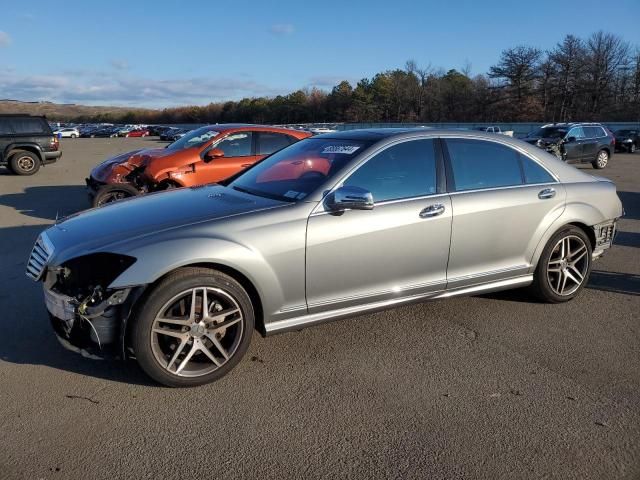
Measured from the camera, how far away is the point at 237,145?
9117 mm

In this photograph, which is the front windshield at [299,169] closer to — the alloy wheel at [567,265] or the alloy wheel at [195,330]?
the alloy wheel at [195,330]

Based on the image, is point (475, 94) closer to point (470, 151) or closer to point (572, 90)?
point (572, 90)

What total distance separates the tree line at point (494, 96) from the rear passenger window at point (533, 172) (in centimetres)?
7407

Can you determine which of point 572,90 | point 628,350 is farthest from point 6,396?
point 572,90

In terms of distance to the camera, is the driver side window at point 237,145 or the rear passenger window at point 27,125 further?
the rear passenger window at point 27,125

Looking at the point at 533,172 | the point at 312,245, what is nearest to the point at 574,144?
the point at 533,172

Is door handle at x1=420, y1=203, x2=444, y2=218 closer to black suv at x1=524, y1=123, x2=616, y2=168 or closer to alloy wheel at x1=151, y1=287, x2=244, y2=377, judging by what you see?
alloy wheel at x1=151, y1=287, x2=244, y2=377

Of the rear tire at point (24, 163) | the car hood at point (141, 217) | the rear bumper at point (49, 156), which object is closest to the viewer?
the car hood at point (141, 217)

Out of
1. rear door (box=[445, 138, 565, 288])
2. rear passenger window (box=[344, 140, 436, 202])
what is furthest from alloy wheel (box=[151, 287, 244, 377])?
rear door (box=[445, 138, 565, 288])

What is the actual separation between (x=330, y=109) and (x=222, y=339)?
353 ft

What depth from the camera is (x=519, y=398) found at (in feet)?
10.8

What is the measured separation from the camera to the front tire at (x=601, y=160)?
20250 millimetres

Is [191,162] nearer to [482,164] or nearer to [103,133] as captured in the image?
[482,164]

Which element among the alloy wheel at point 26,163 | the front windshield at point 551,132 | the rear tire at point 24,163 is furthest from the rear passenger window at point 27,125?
the front windshield at point 551,132
